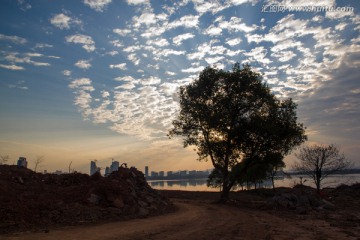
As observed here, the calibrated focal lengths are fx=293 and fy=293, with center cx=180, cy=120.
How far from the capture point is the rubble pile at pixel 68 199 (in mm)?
16156

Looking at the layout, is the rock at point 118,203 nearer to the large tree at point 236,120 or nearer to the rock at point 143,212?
the rock at point 143,212

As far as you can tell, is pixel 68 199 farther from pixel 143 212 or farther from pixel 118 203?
pixel 143 212

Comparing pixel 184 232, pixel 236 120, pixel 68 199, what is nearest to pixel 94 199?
pixel 68 199

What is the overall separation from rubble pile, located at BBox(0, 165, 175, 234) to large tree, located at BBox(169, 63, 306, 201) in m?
11.3

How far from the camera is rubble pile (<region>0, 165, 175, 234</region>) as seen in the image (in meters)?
16.2

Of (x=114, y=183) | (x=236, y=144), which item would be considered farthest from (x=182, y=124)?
(x=114, y=183)

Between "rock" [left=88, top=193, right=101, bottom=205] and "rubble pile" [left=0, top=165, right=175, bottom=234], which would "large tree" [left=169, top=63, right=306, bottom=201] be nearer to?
"rubble pile" [left=0, top=165, right=175, bottom=234]

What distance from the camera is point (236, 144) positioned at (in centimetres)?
3641

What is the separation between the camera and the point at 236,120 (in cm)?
3597

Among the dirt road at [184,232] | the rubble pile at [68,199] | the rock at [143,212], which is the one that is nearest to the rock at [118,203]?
the rubble pile at [68,199]

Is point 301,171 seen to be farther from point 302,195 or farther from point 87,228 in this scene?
point 87,228

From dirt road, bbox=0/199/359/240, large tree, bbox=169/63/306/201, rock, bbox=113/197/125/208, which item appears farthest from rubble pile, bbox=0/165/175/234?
large tree, bbox=169/63/306/201

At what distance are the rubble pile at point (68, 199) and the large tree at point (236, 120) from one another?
37.1 feet

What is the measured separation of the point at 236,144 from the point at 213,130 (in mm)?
3371
